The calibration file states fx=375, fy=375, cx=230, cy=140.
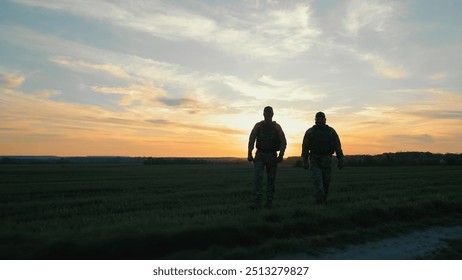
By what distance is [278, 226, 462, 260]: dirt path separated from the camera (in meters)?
6.05

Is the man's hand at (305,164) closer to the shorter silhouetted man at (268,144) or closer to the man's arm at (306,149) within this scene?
the man's arm at (306,149)

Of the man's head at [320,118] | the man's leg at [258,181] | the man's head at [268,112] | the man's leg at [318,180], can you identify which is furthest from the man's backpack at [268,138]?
the man's head at [320,118]

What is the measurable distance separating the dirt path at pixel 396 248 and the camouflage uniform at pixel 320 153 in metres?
3.17

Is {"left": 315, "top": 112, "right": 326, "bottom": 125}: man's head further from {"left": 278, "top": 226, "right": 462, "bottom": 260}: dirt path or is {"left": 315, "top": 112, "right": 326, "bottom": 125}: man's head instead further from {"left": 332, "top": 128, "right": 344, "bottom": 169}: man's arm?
{"left": 278, "top": 226, "right": 462, "bottom": 260}: dirt path

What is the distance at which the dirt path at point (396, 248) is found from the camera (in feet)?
19.9

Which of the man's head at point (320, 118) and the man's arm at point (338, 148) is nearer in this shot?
the man's head at point (320, 118)

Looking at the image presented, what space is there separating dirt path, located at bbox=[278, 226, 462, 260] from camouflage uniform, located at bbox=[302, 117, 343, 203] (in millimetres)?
3172

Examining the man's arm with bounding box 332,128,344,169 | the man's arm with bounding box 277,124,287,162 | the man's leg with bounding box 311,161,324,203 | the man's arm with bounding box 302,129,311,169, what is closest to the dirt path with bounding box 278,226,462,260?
the man's leg with bounding box 311,161,324,203

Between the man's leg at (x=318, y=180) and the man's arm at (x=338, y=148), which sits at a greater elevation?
the man's arm at (x=338, y=148)

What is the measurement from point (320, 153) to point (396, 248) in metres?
4.48

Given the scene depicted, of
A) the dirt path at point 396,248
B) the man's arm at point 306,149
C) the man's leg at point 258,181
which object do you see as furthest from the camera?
the man's arm at point 306,149

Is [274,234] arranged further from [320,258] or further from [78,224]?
[78,224]

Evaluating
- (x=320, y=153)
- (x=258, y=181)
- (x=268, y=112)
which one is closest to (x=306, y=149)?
(x=320, y=153)

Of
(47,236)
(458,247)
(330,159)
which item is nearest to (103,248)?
(47,236)
